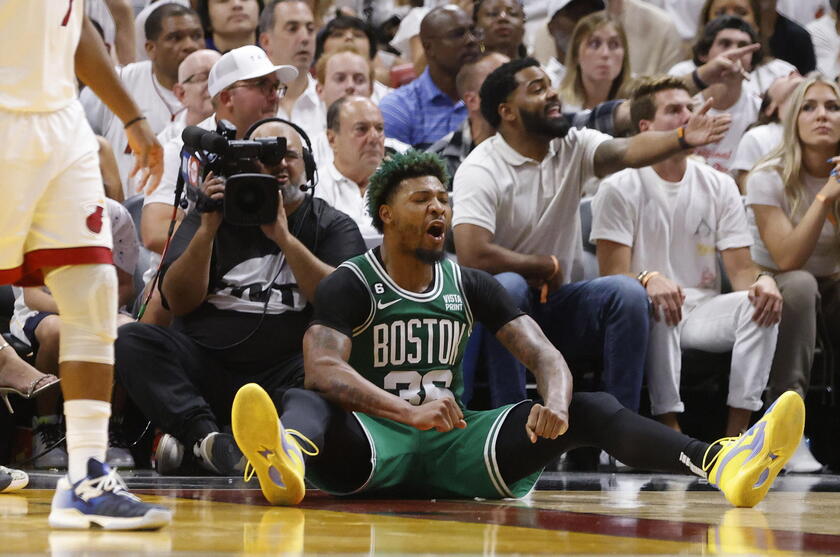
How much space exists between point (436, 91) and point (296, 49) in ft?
2.84

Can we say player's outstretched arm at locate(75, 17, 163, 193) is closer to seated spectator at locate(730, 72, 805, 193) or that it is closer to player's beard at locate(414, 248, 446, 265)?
player's beard at locate(414, 248, 446, 265)

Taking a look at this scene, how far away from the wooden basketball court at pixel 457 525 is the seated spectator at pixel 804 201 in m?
1.65

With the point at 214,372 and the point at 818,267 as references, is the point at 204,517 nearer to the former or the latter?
the point at 214,372

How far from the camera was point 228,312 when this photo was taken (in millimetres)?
5465

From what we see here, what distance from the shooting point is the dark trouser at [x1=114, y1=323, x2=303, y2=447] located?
5.22 m

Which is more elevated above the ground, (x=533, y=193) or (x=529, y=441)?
(x=533, y=193)

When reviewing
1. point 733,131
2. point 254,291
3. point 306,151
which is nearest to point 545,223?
point 306,151

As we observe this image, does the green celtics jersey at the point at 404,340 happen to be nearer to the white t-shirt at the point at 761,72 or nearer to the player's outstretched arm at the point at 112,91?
the player's outstretched arm at the point at 112,91

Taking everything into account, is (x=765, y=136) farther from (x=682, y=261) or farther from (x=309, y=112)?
(x=309, y=112)

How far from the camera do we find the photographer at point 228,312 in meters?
5.23

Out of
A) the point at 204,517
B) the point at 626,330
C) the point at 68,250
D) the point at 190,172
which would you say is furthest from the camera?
the point at 626,330

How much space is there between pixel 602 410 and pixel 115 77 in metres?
1.82

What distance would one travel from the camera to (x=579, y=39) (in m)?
7.72

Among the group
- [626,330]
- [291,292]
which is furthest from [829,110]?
[291,292]
